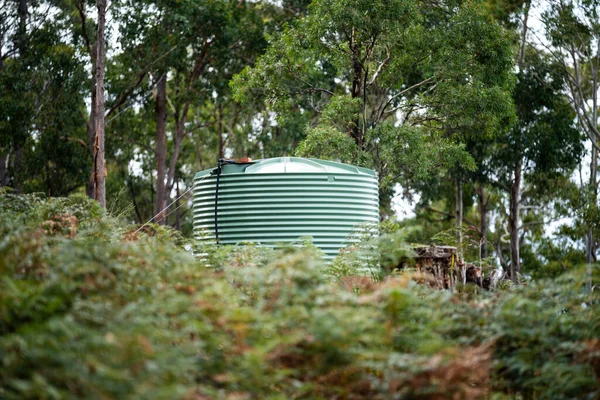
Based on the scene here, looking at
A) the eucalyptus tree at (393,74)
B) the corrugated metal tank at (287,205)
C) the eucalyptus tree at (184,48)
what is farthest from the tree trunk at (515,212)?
the corrugated metal tank at (287,205)

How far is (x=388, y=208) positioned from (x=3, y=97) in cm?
1382

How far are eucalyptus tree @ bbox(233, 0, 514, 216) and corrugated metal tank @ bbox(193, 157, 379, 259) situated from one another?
6.82 meters

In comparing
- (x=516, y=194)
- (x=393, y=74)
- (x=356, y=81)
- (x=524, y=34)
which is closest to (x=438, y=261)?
(x=356, y=81)

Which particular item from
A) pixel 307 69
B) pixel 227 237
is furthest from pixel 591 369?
pixel 307 69

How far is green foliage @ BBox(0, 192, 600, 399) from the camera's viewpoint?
379cm

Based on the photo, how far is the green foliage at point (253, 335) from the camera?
149 inches

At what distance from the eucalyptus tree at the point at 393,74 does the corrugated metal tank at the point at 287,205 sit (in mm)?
6815

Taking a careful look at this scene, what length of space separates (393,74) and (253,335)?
1672 centimetres

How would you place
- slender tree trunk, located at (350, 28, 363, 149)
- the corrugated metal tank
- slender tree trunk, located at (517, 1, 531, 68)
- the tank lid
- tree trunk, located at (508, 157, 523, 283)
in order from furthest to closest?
tree trunk, located at (508, 157, 523, 283) → slender tree trunk, located at (517, 1, 531, 68) → slender tree trunk, located at (350, 28, 363, 149) → the tank lid → the corrugated metal tank

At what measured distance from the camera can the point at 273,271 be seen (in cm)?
558

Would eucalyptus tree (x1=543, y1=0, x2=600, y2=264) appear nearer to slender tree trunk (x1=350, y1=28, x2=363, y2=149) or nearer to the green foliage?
slender tree trunk (x1=350, y1=28, x2=363, y2=149)

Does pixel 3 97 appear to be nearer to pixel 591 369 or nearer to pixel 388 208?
pixel 388 208

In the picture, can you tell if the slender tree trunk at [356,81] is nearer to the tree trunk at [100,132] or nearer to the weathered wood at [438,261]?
the tree trunk at [100,132]

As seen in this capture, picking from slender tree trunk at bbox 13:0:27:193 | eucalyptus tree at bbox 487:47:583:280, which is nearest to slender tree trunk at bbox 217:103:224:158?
slender tree trunk at bbox 13:0:27:193
